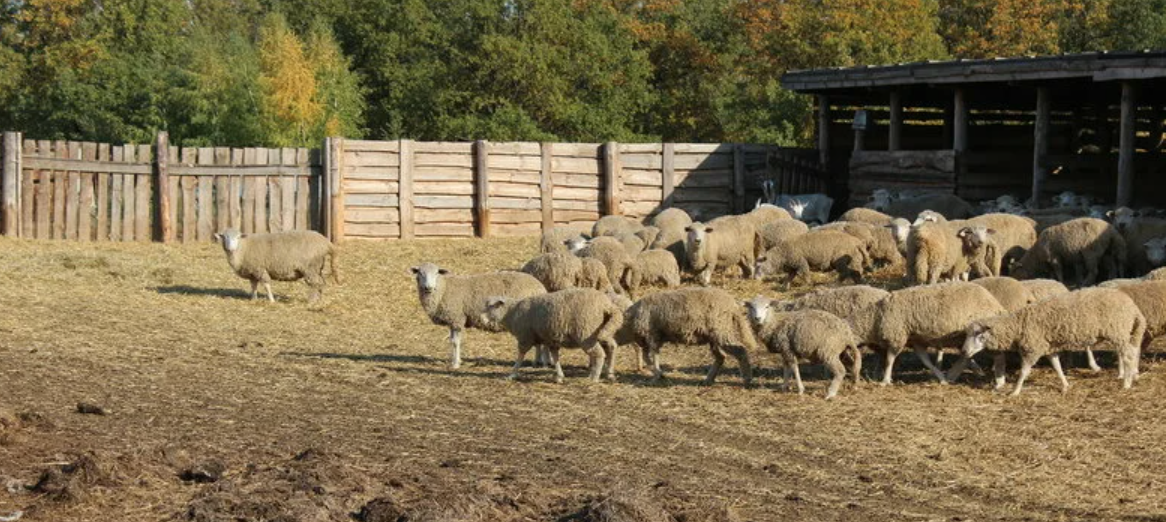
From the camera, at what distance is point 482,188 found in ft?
101

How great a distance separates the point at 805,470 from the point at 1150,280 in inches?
240

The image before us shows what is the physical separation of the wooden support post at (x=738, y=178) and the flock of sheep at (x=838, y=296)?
32.4ft

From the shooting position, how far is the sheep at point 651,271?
20453mm

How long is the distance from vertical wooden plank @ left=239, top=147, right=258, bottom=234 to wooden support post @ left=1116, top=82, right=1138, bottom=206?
14937 mm

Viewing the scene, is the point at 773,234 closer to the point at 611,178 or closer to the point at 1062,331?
the point at 611,178

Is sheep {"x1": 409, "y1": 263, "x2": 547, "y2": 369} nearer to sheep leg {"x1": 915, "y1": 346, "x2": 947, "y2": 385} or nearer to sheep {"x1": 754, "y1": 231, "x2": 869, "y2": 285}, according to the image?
sheep leg {"x1": 915, "y1": 346, "x2": 947, "y2": 385}

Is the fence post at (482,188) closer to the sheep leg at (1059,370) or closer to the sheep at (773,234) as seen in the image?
the sheep at (773,234)

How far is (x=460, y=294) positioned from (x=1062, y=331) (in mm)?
5922

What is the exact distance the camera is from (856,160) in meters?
31.3

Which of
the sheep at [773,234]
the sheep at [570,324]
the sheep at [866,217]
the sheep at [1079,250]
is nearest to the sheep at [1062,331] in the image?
the sheep at [570,324]

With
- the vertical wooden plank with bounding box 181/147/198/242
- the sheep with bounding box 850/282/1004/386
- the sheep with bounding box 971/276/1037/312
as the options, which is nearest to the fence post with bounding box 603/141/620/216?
the vertical wooden plank with bounding box 181/147/198/242

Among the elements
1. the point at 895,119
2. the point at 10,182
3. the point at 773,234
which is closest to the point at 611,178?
the point at 895,119

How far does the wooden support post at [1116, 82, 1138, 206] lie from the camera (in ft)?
78.3

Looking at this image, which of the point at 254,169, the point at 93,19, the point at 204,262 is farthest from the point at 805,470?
the point at 93,19
